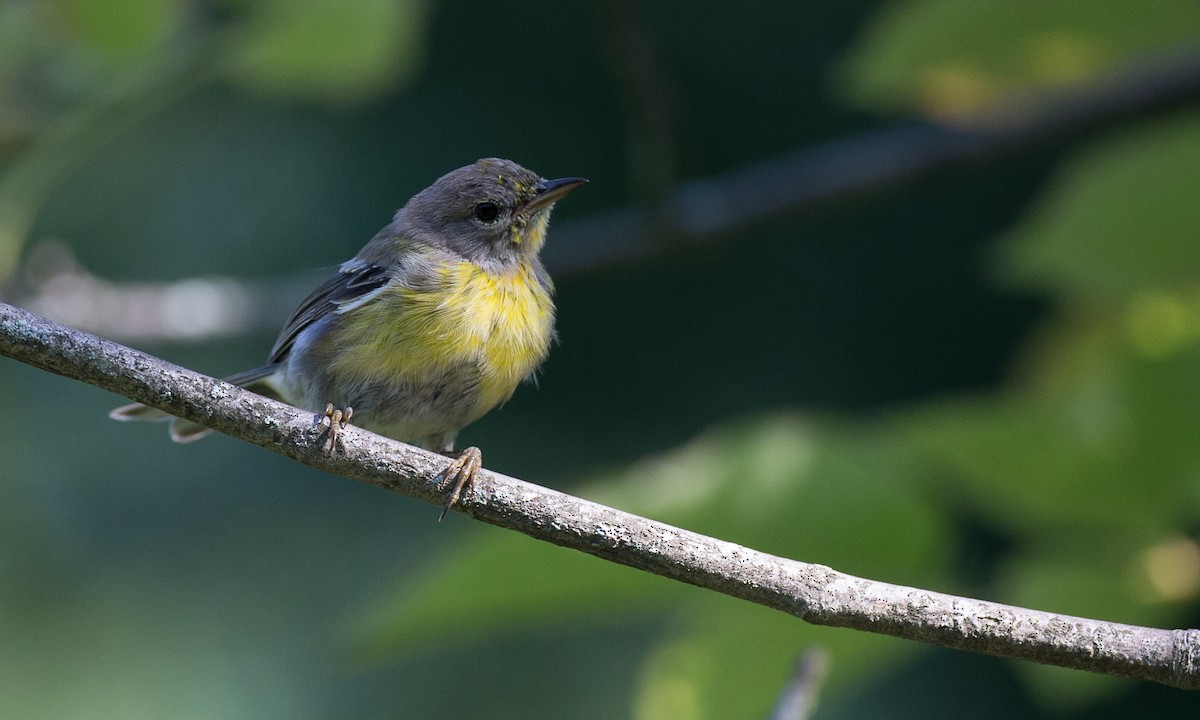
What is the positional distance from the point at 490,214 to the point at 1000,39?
4.61ft

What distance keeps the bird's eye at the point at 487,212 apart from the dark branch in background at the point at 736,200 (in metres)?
0.46

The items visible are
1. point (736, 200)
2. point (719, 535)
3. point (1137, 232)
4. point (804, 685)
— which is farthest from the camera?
point (736, 200)

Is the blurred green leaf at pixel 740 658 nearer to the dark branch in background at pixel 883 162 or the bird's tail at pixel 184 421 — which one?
the bird's tail at pixel 184 421

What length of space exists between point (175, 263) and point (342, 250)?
141cm

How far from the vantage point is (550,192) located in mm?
3312

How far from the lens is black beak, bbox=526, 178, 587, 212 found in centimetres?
320

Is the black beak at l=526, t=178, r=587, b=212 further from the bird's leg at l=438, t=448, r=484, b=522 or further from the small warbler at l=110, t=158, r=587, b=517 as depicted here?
the bird's leg at l=438, t=448, r=484, b=522

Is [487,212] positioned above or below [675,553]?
above

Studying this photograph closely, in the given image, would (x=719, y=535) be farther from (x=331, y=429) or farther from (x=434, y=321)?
(x=434, y=321)

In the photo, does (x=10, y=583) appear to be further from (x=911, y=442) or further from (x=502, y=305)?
(x=911, y=442)

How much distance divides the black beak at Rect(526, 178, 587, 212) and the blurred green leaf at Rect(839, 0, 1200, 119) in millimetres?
791

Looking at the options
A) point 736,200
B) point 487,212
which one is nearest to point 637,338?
point 736,200

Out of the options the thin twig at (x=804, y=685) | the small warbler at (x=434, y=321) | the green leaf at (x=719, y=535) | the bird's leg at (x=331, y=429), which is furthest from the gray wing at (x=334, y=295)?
the thin twig at (x=804, y=685)

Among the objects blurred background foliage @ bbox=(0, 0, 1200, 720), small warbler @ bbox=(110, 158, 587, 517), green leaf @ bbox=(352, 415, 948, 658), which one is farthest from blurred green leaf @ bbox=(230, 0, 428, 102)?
green leaf @ bbox=(352, 415, 948, 658)
